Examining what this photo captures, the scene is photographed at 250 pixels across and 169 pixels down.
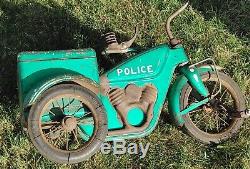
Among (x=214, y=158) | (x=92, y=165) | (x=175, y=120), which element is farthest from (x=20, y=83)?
(x=214, y=158)

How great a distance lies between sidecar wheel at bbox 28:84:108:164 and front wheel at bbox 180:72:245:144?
0.90 meters

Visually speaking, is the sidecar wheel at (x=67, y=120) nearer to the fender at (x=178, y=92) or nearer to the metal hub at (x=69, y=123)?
the metal hub at (x=69, y=123)

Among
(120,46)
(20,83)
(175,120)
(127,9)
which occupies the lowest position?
(175,120)

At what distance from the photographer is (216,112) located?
4977mm

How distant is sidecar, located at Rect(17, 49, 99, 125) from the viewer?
4.24 metres

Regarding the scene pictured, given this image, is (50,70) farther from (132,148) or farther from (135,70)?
(132,148)

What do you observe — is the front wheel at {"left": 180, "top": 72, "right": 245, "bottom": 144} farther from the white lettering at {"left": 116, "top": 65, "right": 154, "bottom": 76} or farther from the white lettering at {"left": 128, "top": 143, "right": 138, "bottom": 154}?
the white lettering at {"left": 128, "top": 143, "right": 138, "bottom": 154}

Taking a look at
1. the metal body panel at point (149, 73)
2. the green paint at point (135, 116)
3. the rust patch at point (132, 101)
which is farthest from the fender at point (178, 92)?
the green paint at point (135, 116)

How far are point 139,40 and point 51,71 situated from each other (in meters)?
1.50

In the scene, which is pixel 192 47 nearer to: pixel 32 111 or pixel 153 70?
pixel 153 70

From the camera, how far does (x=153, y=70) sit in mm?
4645

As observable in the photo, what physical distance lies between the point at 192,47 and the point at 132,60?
1.15 m

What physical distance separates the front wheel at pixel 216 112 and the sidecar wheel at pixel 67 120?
0.90m

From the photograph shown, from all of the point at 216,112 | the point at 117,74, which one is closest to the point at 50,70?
the point at 117,74
